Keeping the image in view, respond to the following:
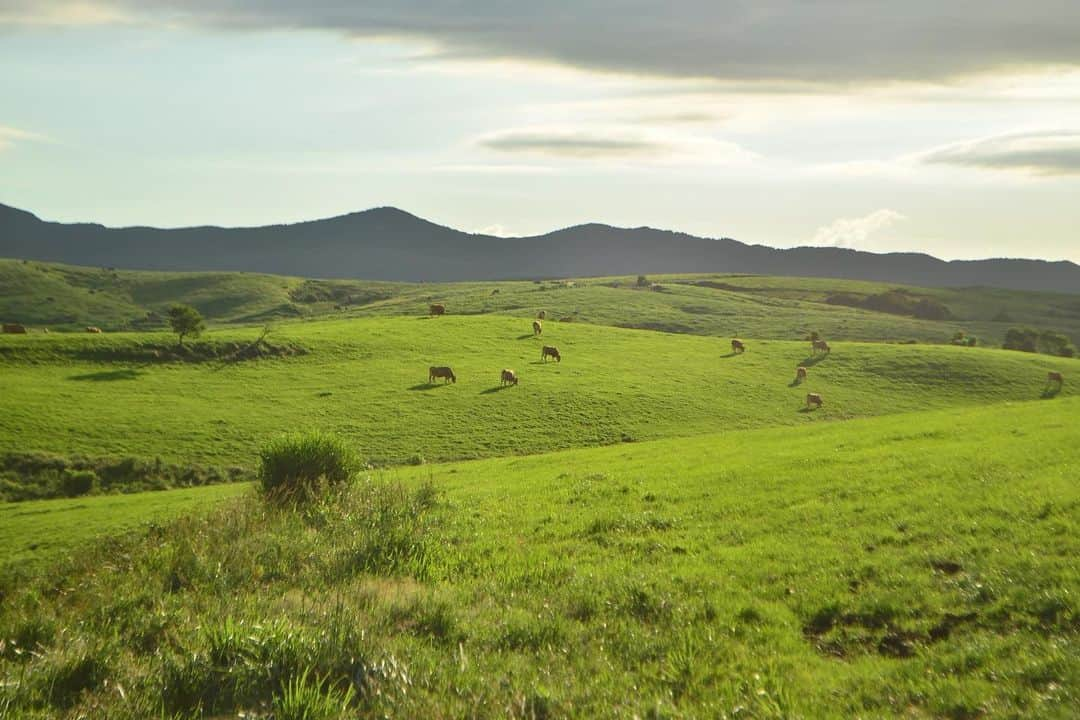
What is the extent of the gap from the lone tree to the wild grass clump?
50.6 metres

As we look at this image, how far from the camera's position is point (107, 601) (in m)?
9.95

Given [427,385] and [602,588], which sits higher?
[602,588]

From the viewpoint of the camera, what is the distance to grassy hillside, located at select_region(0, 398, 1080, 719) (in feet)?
24.6

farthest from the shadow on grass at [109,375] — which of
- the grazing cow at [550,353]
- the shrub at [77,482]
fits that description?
the grazing cow at [550,353]

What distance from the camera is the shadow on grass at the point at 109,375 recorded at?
58.3m

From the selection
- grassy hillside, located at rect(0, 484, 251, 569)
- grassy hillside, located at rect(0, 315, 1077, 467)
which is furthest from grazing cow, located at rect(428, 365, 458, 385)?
grassy hillside, located at rect(0, 484, 251, 569)

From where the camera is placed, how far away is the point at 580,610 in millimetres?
10461

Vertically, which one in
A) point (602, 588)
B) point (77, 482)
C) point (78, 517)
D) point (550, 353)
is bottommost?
point (77, 482)

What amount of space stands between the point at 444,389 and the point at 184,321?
2424 centimetres

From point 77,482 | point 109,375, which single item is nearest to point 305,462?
point 77,482

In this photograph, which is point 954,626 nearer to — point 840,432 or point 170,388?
point 840,432

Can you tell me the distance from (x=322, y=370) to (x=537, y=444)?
86.0 feet

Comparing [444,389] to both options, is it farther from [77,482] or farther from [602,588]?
[602,588]

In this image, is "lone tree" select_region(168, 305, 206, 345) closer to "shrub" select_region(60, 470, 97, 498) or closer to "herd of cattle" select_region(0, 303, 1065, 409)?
"herd of cattle" select_region(0, 303, 1065, 409)
